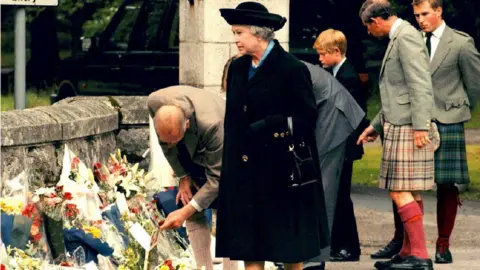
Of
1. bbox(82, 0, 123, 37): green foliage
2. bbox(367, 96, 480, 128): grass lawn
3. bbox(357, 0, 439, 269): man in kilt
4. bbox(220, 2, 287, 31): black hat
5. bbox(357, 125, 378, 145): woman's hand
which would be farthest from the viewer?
bbox(82, 0, 123, 37): green foliage

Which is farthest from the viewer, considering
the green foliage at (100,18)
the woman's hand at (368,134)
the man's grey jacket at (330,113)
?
the green foliage at (100,18)

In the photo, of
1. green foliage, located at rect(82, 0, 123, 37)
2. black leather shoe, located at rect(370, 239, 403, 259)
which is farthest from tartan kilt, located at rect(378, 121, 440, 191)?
green foliage, located at rect(82, 0, 123, 37)

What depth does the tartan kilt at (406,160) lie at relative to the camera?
888 cm

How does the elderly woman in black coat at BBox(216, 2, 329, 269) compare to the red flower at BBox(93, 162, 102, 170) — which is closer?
the elderly woman in black coat at BBox(216, 2, 329, 269)

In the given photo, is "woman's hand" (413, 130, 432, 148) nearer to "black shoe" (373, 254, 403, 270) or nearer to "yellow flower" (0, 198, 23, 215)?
"black shoe" (373, 254, 403, 270)

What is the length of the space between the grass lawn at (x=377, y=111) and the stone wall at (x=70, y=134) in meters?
12.2

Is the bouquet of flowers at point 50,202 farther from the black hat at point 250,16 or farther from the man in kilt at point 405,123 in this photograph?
the man in kilt at point 405,123

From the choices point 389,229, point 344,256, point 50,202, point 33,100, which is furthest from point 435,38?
point 33,100

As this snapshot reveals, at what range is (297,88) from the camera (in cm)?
703

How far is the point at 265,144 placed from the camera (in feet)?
23.1

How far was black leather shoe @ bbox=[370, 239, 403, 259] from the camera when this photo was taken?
9.78 m

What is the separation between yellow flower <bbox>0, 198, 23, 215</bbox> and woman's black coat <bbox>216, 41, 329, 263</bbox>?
3.33 ft

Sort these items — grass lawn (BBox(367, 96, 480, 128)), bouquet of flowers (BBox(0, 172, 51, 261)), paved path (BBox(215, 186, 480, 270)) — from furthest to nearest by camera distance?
grass lawn (BBox(367, 96, 480, 128)) → paved path (BBox(215, 186, 480, 270)) → bouquet of flowers (BBox(0, 172, 51, 261))

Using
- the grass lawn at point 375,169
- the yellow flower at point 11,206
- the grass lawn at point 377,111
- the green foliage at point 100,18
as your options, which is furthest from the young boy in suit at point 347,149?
the green foliage at point 100,18
